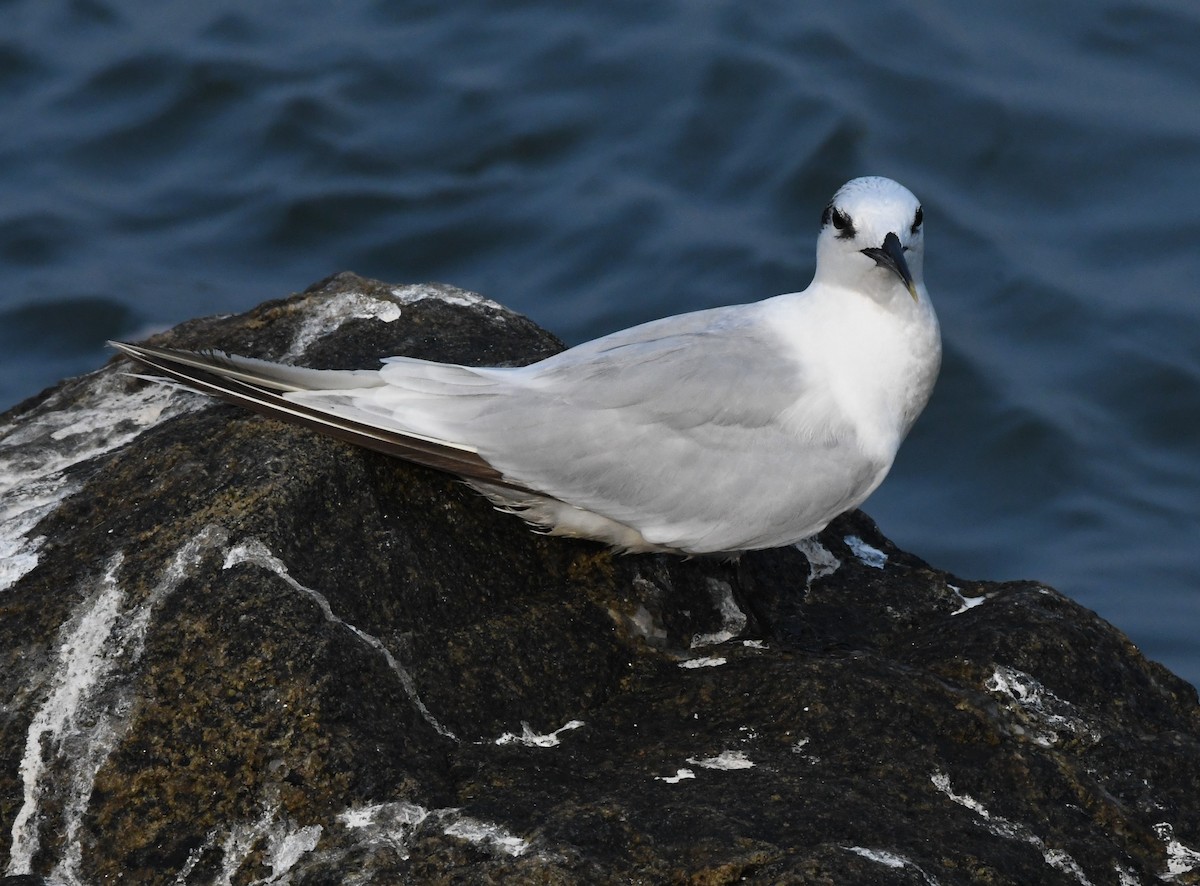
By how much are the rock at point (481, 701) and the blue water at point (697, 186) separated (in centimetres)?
398

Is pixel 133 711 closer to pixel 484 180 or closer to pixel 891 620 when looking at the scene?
pixel 891 620

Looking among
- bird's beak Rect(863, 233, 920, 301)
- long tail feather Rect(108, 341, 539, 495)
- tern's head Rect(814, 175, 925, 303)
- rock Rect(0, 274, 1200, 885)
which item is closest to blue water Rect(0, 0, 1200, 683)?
tern's head Rect(814, 175, 925, 303)

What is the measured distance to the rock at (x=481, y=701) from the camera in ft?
10.6

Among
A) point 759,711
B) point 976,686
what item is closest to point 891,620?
point 976,686

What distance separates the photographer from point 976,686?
3.98 meters

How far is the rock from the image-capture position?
3.22 m

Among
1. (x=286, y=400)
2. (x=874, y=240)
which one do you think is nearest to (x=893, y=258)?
(x=874, y=240)

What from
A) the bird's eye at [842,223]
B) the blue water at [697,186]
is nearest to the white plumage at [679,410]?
the bird's eye at [842,223]

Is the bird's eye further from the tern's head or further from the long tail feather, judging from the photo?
the long tail feather

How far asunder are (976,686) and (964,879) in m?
0.84

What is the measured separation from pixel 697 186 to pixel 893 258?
19.3 feet

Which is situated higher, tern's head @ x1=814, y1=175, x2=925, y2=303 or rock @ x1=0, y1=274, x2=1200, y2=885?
tern's head @ x1=814, y1=175, x2=925, y2=303

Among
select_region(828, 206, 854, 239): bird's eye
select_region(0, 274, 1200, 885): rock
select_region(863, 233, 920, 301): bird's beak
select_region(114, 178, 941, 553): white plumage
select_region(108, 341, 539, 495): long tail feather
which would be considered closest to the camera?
select_region(0, 274, 1200, 885): rock

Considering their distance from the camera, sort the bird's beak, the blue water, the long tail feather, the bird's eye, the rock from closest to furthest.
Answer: the rock → the long tail feather → the bird's beak → the bird's eye → the blue water
